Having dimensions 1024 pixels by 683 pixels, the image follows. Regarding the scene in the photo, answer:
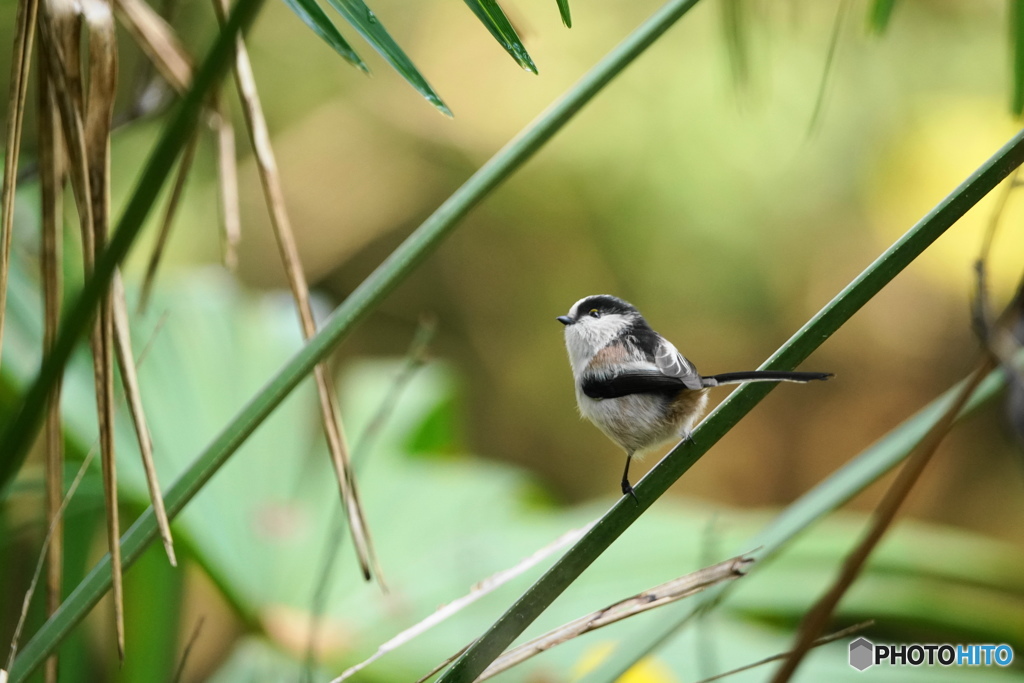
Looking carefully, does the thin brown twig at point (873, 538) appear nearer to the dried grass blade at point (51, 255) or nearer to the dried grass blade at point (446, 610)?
the dried grass blade at point (446, 610)

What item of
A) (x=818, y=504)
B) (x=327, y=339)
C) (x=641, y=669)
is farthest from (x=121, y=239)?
(x=641, y=669)

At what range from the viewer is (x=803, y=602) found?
1.83m

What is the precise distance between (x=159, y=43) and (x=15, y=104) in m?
0.36

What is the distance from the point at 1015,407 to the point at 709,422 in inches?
37.8

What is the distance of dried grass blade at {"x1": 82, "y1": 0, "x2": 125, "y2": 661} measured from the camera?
647mm

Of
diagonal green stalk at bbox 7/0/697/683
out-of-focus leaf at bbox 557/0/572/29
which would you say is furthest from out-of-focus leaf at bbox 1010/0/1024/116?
out-of-focus leaf at bbox 557/0/572/29

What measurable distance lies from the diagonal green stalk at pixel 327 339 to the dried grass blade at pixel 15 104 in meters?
0.20

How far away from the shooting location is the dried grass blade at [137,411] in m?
0.63

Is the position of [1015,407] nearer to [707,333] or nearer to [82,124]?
[82,124]

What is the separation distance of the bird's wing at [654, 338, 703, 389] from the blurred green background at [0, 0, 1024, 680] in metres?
2.81

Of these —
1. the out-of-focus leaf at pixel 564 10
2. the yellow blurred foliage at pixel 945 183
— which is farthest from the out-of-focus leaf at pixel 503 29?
the yellow blurred foliage at pixel 945 183

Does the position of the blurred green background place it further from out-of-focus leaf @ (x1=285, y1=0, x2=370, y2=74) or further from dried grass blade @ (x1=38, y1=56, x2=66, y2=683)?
out-of-focus leaf @ (x1=285, y1=0, x2=370, y2=74)

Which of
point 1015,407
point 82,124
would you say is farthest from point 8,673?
point 1015,407

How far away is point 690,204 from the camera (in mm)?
3881
